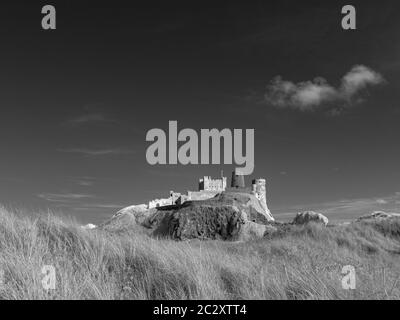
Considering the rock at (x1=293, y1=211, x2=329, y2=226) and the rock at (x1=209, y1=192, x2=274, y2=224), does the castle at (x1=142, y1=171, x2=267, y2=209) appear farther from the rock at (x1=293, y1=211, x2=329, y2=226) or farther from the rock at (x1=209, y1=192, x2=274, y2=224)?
the rock at (x1=293, y1=211, x2=329, y2=226)

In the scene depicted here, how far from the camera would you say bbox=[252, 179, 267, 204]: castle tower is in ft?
290

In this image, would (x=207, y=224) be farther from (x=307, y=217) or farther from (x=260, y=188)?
(x=260, y=188)

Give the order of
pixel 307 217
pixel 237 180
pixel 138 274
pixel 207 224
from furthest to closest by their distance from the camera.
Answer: pixel 237 180 → pixel 307 217 → pixel 207 224 → pixel 138 274

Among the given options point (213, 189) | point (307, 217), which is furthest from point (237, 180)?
point (307, 217)

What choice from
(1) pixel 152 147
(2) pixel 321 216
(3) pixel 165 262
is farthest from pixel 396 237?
(3) pixel 165 262

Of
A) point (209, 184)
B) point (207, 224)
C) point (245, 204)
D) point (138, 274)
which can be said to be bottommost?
point (138, 274)

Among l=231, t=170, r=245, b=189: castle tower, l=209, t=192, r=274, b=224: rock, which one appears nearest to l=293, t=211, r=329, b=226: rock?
l=209, t=192, r=274, b=224: rock

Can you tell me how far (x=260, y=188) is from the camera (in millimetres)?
89625

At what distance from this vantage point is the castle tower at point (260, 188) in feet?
290

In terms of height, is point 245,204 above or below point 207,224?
above

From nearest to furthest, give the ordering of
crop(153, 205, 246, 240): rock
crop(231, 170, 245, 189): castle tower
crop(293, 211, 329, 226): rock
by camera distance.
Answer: crop(153, 205, 246, 240): rock
crop(293, 211, 329, 226): rock
crop(231, 170, 245, 189): castle tower

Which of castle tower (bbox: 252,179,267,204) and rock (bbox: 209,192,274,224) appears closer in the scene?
rock (bbox: 209,192,274,224)

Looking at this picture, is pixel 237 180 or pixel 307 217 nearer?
pixel 307 217
